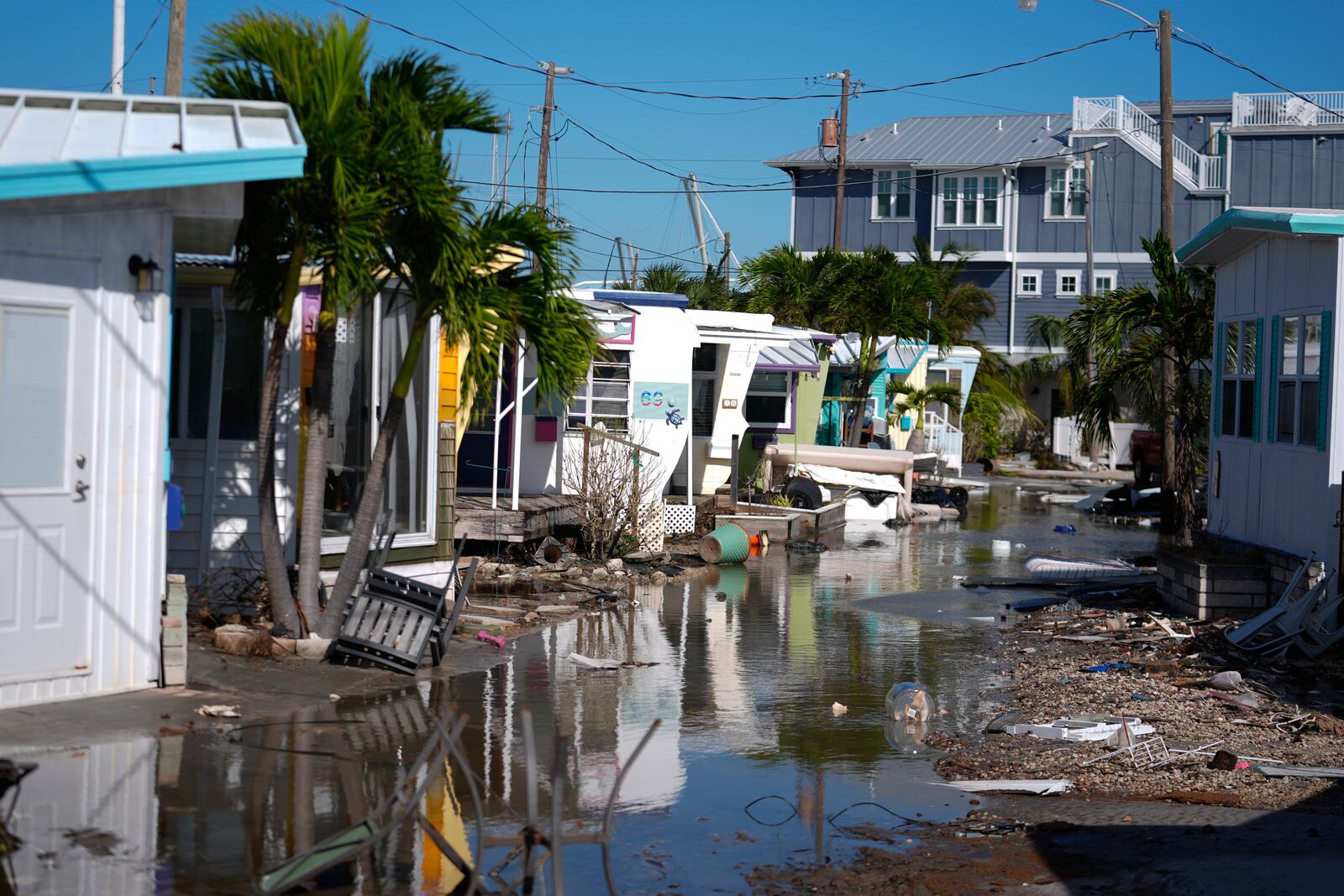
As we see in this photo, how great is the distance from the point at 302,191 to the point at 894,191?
142ft

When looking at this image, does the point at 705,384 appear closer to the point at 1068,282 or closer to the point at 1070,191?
the point at 1068,282

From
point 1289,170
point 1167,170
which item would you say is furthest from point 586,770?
point 1289,170

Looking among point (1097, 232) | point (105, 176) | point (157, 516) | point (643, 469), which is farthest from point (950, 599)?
point (1097, 232)

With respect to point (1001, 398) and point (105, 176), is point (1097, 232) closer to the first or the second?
point (1001, 398)

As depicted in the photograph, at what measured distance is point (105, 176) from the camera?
752cm

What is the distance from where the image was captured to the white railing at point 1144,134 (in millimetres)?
46031

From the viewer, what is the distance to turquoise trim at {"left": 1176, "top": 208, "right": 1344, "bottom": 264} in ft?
38.5

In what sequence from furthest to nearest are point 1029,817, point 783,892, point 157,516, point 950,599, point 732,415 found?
point 732,415
point 950,599
point 157,516
point 1029,817
point 783,892

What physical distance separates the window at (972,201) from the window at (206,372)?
4038 cm

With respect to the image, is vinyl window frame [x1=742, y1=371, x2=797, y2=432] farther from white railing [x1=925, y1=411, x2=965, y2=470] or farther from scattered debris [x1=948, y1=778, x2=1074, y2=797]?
scattered debris [x1=948, y1=778, x2=1074, y2=797]

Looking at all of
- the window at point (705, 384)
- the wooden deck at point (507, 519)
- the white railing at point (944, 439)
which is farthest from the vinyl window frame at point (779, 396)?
the white railing at point (944, 439)

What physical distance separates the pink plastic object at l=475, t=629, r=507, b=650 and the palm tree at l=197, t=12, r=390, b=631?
2.41 metres

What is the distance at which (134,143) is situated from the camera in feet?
26.0

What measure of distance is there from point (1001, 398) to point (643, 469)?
26122mm
